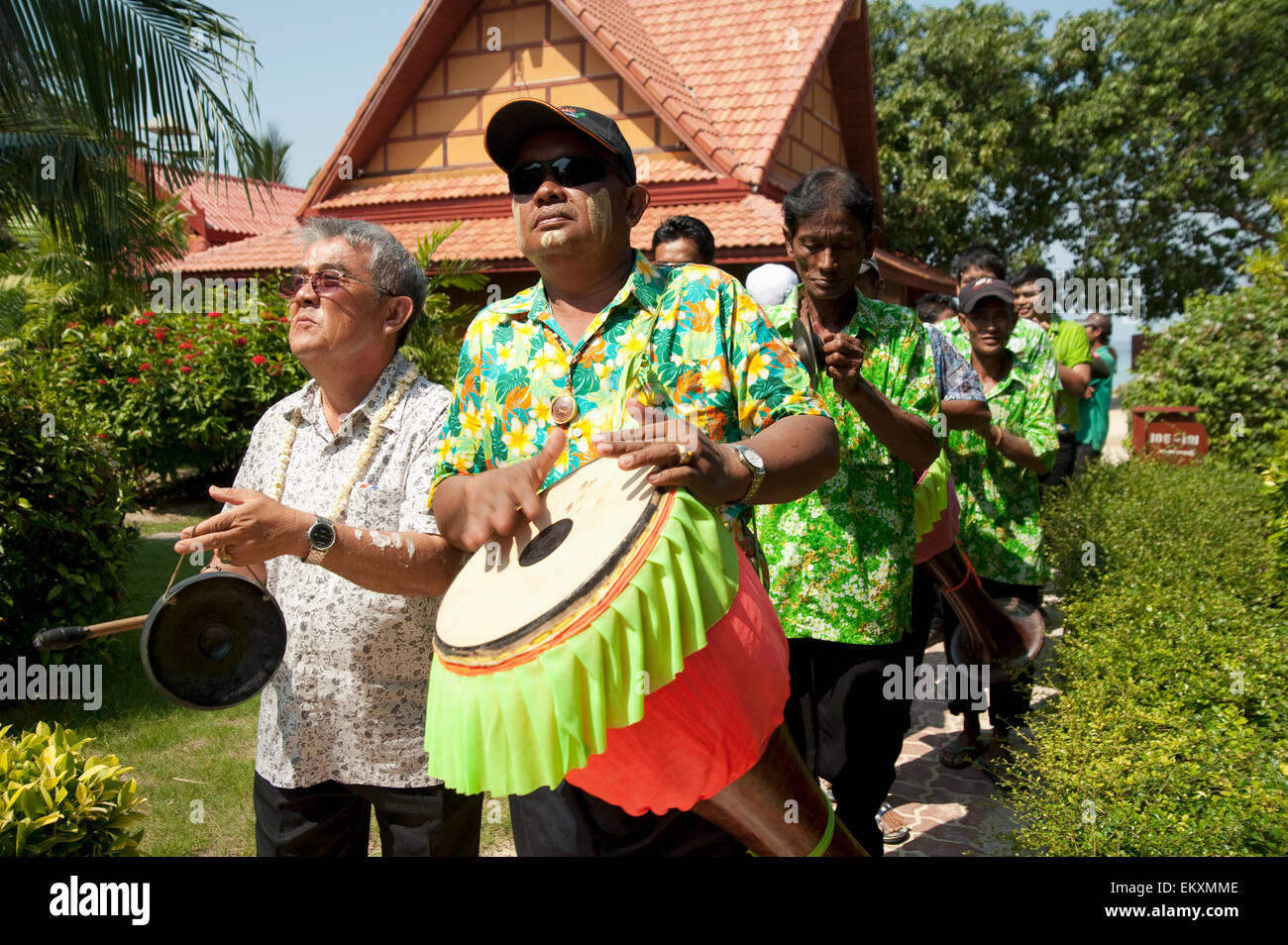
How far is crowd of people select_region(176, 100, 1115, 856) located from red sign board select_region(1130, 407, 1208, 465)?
7871mm

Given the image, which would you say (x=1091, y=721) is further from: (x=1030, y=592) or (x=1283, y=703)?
(x=1030, y=592)

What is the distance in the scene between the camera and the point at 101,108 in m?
6.96

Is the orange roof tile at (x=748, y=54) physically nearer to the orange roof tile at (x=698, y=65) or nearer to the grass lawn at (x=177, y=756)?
the orange roof tile at (x=698, y=65)

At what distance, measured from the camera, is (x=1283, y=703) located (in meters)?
2.95

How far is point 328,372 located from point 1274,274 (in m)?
10.7

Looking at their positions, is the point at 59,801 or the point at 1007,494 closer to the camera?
the point at 59,801

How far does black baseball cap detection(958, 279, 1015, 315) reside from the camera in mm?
4594

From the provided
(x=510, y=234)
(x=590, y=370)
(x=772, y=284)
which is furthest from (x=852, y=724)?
(x=510, y=234)

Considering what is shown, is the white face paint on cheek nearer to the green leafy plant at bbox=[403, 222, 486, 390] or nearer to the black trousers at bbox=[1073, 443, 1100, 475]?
the green leafy plant at bbox=[403, 222, 486, 390]

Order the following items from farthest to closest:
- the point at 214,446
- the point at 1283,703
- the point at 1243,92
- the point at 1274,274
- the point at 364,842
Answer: the point at 1243,92
the point at 214,446
the point at 1274,274
the point at 1283,703
the point at 364,842

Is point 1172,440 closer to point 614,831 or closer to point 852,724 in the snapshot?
point 852,724

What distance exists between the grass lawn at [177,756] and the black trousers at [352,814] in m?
1.20

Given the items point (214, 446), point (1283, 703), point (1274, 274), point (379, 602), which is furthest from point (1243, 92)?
point (379, 602)

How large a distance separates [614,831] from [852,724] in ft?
3.80
